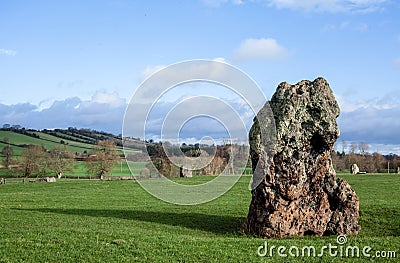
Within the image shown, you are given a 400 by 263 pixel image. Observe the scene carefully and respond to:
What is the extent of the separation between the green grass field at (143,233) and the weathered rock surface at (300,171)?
0.97 metres

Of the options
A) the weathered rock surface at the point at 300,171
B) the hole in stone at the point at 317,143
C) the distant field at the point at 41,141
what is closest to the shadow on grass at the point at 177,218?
the weathered rock surface at the point at 300,171

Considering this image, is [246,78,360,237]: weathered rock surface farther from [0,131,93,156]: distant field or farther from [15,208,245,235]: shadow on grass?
[0,131,93,156]: distant field

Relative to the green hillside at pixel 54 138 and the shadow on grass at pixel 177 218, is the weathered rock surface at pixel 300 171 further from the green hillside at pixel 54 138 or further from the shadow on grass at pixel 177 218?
the green hillside at pixel 54 138

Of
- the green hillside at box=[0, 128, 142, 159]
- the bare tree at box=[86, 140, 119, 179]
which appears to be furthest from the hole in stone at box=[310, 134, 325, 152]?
the green hillside at box=[0, 128, 142, 159]

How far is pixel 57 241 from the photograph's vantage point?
15.4 metres

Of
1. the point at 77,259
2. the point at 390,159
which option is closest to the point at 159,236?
the point at 77,259

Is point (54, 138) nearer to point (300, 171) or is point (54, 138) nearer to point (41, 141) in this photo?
point (41, 141)

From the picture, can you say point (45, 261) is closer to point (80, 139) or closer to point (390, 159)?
point (390, 159)

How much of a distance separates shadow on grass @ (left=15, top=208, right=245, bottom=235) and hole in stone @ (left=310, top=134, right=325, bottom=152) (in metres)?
4.56

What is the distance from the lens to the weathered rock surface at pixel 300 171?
59.1 feet

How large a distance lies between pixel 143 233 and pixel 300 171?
6.41 m

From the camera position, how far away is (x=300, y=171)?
18266mm

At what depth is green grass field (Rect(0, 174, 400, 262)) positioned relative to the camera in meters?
14.0

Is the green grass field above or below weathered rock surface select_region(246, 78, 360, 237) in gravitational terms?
below
